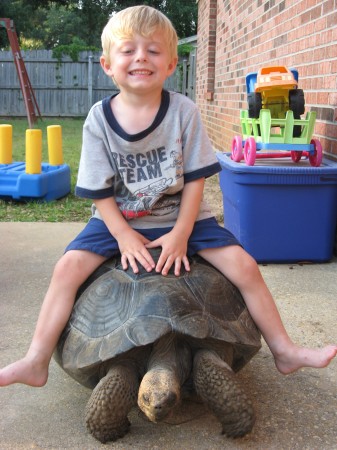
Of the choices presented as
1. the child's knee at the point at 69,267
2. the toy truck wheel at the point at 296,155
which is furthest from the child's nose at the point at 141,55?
the toy truck wheel at the point at 296,155

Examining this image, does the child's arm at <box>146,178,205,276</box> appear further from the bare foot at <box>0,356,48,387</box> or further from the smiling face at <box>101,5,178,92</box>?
the bare foot at <box>0,356,48,387</box>

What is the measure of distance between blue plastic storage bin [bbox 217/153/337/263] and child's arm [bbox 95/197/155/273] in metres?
1.66

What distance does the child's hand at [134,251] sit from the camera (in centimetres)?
212

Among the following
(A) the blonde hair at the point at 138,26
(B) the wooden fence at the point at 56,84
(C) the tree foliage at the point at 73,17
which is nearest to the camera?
(A) the blonde hair at the point at 138,26

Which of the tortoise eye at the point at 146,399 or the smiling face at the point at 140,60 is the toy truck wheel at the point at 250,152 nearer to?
the smiling face at the point at 140,60

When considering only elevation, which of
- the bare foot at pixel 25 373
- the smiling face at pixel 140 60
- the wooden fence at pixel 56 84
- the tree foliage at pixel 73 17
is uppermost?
the tree foliage at pixel 73 17

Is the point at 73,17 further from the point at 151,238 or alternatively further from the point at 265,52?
the point at 151,238

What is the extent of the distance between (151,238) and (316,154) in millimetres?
1988

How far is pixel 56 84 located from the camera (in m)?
20.5

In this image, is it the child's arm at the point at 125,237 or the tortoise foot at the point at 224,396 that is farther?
the child's arm at the point at 125,237

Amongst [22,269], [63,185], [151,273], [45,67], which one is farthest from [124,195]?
[45,67]

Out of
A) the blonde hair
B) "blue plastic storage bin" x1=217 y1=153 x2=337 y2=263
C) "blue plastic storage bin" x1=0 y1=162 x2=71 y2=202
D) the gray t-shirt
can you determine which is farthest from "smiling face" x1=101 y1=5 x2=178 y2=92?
"blue plastic storage bin" x1=0 y1=162 x2=71 y2=202

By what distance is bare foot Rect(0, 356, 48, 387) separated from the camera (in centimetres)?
206

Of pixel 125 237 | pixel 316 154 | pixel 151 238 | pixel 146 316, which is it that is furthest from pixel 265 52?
pixel 146 316
